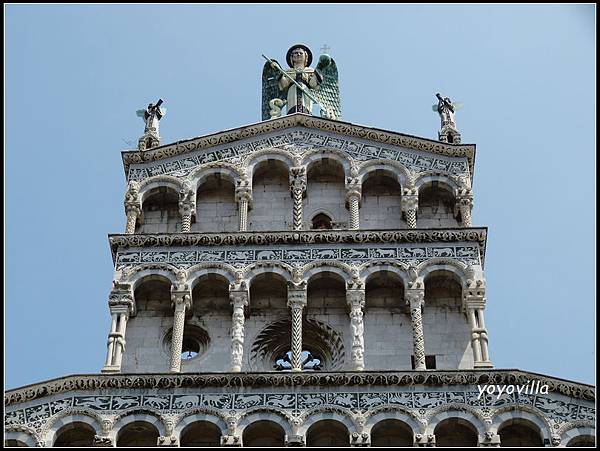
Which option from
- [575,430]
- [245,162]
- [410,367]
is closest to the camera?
[575,430]

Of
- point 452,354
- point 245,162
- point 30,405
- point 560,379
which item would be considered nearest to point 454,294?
Result: point 452,354

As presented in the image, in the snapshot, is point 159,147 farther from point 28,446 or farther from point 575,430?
point 575,430

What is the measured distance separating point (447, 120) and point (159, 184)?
5009 millimetres

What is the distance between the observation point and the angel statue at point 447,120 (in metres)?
23.8

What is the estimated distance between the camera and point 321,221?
23.1 metres

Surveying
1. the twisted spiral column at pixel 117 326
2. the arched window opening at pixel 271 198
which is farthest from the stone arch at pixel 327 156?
the twisted spiral column at pixel 117 326

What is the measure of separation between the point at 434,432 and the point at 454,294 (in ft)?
10.2

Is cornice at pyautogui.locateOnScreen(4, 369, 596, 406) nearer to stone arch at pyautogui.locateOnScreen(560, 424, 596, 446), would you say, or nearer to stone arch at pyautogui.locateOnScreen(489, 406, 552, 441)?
stone arch at pyautogui.locateOnScreen(489, 406, 552, 441)

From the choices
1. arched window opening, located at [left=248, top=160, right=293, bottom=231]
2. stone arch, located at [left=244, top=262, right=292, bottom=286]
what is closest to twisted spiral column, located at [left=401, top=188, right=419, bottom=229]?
arched window opening, located at [left=248, top=160, right=293, bottom=231]

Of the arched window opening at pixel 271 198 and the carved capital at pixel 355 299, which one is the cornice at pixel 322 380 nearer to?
the carved capital at pixel 355 299

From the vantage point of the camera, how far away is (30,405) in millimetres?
19359

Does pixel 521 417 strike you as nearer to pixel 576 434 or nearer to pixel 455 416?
pixel 576 434

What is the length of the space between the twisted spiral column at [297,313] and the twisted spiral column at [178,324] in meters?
1.51

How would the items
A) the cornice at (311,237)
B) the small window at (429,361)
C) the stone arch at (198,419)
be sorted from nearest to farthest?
the stone arch at (198,419)
the small window at (429,361)
the cornice at (311,237)
